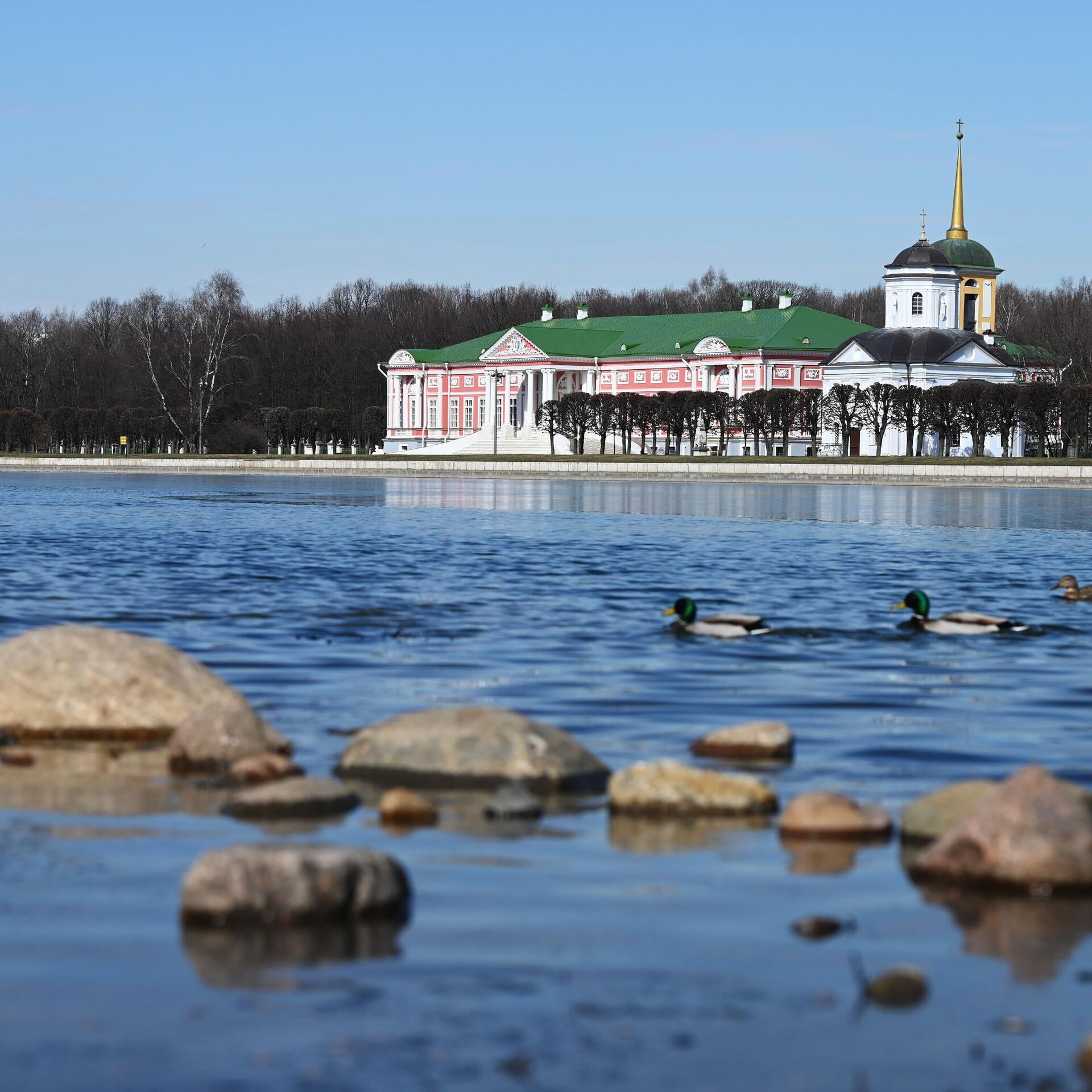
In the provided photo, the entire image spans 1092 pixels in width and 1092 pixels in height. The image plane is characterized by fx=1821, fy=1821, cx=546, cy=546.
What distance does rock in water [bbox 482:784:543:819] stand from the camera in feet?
24.2

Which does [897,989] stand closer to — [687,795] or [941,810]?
[941,810]

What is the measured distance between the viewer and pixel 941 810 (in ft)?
23.0

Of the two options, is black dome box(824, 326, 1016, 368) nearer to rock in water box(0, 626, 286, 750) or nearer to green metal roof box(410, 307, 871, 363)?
green metal roof box(410, 307, 871, 363)

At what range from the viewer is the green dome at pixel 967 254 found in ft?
329

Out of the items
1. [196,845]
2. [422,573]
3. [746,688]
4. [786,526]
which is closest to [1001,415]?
[786,526]

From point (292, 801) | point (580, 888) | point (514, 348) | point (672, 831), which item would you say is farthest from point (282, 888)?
point (514, 348)

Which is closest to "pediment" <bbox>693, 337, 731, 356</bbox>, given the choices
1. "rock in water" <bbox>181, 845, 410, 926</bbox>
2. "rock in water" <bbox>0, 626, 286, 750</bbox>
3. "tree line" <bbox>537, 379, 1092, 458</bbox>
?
"tree line" <bbox>537, 379, 1092, 458</bbox>

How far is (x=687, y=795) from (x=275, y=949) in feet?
8.40

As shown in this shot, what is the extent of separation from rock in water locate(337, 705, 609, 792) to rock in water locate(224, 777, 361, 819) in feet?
2.20

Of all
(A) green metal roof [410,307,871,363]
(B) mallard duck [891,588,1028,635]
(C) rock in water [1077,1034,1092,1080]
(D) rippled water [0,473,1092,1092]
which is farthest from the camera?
(A) green metal roof [410,307,871,363]

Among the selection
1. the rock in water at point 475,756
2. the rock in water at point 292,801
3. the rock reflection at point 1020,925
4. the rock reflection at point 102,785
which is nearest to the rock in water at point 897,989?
the rock reflection at point 1020,925

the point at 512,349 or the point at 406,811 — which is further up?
the point at 512,349

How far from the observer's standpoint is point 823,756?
365 inches

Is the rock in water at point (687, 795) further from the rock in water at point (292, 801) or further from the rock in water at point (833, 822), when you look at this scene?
the rock in water at point (292, 801)
